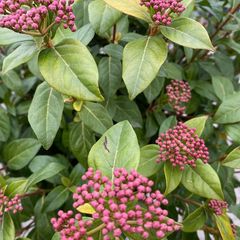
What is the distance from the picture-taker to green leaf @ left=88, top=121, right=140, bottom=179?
0.76 meters

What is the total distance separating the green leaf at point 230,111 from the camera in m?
1.00

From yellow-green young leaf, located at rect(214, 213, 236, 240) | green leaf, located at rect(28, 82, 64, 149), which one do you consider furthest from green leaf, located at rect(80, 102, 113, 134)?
yellow-green young leaf, located at rect(214, 213, 236, 240)

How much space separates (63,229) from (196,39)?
1.42 ft

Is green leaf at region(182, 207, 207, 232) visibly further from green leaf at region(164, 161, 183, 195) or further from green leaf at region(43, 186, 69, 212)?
green leaf at region(43, 186, 69, 212)

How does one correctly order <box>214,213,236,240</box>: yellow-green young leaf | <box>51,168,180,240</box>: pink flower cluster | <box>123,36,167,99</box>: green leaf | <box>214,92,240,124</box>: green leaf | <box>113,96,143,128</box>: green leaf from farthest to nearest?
<box>113,96,143,128</box>: green leaf
<box>214,92,240,124</box>: green leaf
<box>214,213,236,240</box>: yellow-green young leaf
<box>123,36,167,99</box>: green leaf
<box>51,168,180,240</box>: pink flower cluster

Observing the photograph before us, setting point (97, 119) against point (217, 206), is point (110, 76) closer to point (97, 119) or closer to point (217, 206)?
point (97, 119)

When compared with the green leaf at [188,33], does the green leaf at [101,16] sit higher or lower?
lower

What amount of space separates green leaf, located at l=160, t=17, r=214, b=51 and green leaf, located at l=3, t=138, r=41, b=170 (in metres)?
0.50

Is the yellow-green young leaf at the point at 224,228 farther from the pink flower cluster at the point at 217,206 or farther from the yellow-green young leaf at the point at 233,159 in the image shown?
the yellow-green young leaf at the point at 233,159

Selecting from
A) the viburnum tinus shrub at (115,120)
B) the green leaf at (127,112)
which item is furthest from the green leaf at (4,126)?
the green leaf at (127,112)

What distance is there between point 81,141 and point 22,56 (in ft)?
1.09

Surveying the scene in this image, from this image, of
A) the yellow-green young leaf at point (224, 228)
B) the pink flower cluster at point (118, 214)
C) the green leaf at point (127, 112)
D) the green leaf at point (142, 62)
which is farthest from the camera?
the green leaf at point (127, 112)

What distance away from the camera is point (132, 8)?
31.6 inches

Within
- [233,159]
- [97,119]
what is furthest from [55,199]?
[233,159]
